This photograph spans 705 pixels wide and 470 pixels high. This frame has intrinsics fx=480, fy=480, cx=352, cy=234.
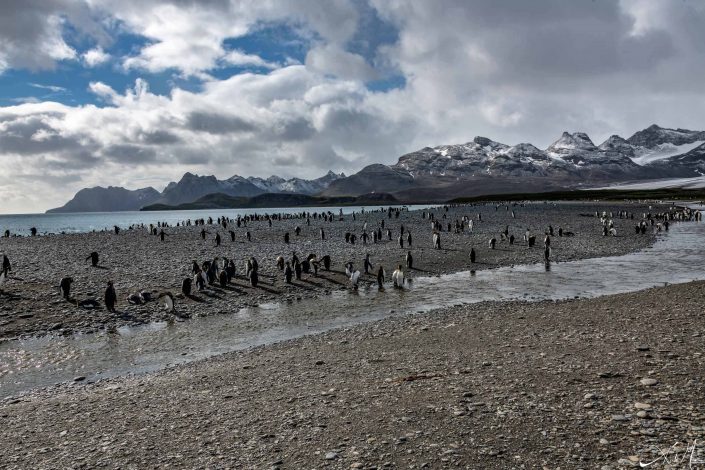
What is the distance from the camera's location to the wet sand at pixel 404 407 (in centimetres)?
603

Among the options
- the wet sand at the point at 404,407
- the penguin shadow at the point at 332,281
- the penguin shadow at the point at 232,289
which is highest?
the wet sand at the point at 404,407

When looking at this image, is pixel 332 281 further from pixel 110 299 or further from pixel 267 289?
pixel 110 299

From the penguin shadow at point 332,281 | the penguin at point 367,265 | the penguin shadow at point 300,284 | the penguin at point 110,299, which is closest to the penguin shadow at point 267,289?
the penguin shadow at point 300,284

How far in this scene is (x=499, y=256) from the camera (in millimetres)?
30953

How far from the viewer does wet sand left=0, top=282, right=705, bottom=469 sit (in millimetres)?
6031

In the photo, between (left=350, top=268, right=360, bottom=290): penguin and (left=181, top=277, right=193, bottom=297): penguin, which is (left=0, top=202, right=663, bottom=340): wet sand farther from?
(left=350, top=268, right=360, bottom=290): penguin

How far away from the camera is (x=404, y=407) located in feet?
24.6

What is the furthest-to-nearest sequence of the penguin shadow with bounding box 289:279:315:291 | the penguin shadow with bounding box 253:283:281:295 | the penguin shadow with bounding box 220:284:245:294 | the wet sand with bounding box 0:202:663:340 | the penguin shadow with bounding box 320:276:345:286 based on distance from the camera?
the penguin shadow with bounding box 320:276:345:286
the penguin shadow with bounding box 289:279:315:291
the penguin shadow with bounding box 220:284:245:294
the penguin shadow with bounding box 253:283:281:295
the wet sand with bounding box 0:202:663:340

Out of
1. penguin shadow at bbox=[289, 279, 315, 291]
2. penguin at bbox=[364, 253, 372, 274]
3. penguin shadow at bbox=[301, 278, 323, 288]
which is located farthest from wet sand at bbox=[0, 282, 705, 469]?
penguin at bbox=[364, 253, 372, 274]

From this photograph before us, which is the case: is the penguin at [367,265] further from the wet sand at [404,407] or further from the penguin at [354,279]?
the wet sand at [404,407]

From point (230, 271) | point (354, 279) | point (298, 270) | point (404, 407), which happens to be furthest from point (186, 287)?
point (404, 407)

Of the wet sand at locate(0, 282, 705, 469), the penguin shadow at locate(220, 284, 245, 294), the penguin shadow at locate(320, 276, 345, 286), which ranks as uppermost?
the wet sand at locate(0, 282, 705, 469)

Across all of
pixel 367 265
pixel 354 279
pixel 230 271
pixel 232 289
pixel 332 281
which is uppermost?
pixel 230 271

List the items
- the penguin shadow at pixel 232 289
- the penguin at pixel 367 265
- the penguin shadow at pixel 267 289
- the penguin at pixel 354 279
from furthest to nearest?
the penguin at pixel 367 265 < the penguin at pixel 354 279 < the penguin shadow at pixel 232 289 < the penguin shadow at pixel 267 289
